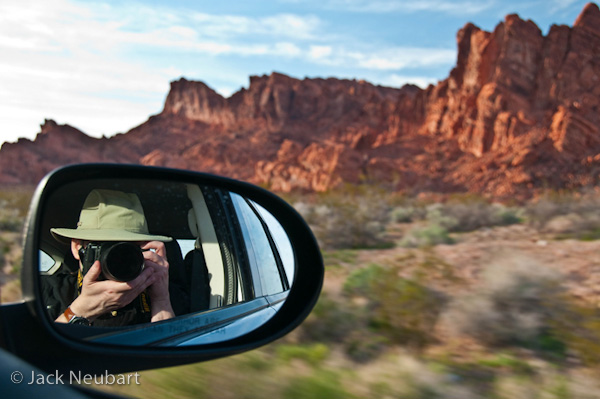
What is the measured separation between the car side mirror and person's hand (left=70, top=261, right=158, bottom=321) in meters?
0.03

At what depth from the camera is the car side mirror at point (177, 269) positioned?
1.49 metres

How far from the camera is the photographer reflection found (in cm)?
156

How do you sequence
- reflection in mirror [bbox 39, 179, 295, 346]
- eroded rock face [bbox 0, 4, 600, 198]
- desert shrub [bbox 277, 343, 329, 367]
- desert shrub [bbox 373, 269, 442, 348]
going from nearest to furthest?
reflection in mirror [bbox 39, 179, 295, 346] < desert shrub [bbox 277, 343, 329, 367] < desert shrub [bbox 373, 269, 442, 348] < eroded rock face [bbox 0, 4, 600, 198]

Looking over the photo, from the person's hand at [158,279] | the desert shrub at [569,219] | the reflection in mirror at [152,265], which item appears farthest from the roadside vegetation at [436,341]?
the desert shrub at [569,219]

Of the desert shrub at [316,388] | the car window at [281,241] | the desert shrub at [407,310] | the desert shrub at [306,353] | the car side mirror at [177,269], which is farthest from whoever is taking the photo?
the desert shrub at [407,310]

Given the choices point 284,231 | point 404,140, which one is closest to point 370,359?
point 284,231

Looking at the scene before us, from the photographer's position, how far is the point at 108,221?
1707mm

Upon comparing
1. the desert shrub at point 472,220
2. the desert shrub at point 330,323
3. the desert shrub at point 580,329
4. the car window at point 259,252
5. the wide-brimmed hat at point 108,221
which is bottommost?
the desert shrub at point 330,323

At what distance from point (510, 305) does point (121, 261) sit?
4.11m

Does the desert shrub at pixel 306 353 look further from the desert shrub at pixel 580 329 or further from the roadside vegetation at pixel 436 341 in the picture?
the desert shrub at pixel 580 329

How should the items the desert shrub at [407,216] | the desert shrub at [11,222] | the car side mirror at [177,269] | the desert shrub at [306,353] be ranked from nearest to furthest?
1. the car side mirror at [177,269]
2. the desert shrub at [306,353]
3. the desert shrub at [11,222]
4. the desert shrub at [407,216]

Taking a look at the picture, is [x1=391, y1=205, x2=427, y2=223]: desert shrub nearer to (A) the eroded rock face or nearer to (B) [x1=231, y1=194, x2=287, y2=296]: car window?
(B) [x1=231, y1=194, x2=287, y2=296]: car window

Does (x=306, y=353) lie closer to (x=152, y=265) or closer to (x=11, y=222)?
(x=152, y=265)

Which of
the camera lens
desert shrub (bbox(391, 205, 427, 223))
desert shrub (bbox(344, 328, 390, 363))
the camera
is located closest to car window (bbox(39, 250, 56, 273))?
the camera
